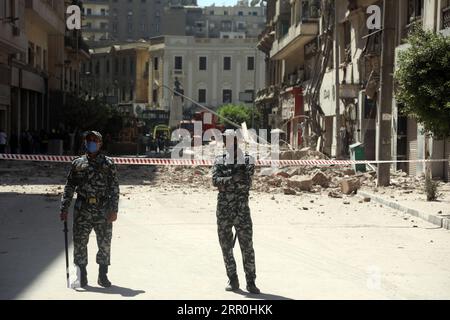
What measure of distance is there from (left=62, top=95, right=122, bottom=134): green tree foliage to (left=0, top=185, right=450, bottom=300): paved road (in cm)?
2968

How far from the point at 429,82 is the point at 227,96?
86.9m

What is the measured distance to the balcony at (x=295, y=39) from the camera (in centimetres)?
4778

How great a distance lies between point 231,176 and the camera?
8.37m

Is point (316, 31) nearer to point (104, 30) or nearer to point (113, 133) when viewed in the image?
point (113, 133)

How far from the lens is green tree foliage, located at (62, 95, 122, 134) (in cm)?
4778

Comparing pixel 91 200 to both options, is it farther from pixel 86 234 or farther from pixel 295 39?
pixel 295 39

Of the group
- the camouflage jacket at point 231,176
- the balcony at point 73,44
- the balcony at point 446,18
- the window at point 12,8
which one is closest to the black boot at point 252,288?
the camouflage jacket at point 231,176

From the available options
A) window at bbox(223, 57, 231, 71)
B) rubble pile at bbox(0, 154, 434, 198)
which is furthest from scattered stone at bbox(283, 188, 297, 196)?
window at bbox(223, 57, 231, 71)

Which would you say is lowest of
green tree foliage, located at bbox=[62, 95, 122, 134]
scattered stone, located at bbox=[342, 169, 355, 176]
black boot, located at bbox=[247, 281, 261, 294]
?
black boot, located at bbox=[247, 281, 261, 294]

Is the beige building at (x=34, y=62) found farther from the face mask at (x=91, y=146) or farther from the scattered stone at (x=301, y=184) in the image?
the face mask at (x=91, y=146)

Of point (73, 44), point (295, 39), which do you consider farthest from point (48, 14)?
point (295, 39)

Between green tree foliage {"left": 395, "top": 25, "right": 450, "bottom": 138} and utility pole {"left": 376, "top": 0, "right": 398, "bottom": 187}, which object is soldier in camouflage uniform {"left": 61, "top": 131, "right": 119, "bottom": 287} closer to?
green tree foliage {"left": 395, "top": 25, "right": 450, "bottom": 138}

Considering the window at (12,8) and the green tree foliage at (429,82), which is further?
the window at (12,8)

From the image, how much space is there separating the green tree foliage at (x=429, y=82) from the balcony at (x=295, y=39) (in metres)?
32.7
